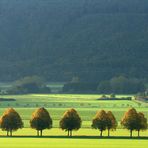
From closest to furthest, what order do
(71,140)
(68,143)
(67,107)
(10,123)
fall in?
(68,143), (71,140), (10,123), (67,107)

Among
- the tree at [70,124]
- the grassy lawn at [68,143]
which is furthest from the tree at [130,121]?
the grassy lawn at [68,143]

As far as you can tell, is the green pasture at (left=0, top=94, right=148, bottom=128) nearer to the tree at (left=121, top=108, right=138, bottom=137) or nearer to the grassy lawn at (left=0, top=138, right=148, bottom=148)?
the tree at (left=121, top=108, right=138, bottom=137)

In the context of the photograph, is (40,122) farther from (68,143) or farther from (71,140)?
(68,143)

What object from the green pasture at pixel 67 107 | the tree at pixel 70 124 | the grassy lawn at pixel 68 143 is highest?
the green pasture at pixel 67 107

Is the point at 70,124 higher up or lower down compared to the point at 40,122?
lower down

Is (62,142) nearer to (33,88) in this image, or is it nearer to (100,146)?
(100,146)

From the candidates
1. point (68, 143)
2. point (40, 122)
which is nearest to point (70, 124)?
point (40, 122)

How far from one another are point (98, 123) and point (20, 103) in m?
49.4

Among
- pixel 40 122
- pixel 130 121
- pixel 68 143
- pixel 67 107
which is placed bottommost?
pixel 68 143

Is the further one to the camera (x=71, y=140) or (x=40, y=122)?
(x=40, y=122)

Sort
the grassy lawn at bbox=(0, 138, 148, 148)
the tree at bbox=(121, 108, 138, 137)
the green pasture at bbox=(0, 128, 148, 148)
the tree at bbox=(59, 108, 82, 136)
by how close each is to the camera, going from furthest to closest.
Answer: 1. the tree at bbox=(59, 108, 82, 136)
2. the tree at bbox=(121, 108, 138, 137)
3. the green pasture at bbox=(0, 128, 148, 148)
4. the grassy lawn at bbox=(0, 138, 148, 148)

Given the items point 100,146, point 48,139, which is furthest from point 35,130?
point 100,146

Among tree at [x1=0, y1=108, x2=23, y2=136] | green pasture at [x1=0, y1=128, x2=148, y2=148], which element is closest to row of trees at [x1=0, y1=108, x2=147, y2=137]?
tree at [x1=0, y1=108, x2=23, y2=136]

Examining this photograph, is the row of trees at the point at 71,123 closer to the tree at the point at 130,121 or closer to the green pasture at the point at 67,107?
the tree at the point at 130,121
